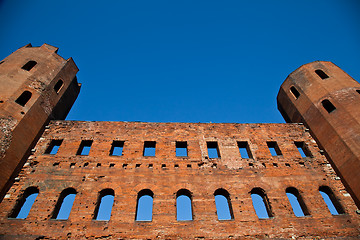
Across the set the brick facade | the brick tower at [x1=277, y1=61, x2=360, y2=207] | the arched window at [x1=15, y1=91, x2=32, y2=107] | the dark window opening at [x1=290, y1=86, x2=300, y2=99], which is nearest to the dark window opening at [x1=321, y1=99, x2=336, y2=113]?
the brick tower at [x1=277, y1=61, x2=360, y2=207]

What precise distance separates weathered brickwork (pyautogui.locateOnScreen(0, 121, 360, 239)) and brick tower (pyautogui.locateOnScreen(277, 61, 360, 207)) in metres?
0.63

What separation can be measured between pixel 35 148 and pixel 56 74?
17.2 ft

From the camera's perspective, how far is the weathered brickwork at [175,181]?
336 inches

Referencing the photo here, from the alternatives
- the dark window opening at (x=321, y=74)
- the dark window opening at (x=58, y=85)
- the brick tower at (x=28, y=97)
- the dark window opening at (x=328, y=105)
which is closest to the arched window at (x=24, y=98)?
the brick tower at (x=28, y=97)

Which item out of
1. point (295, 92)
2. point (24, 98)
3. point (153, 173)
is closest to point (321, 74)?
point (295, 92)

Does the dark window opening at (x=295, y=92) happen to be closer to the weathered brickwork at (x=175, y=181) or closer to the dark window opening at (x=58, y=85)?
the weathered brickwork at (x=175, y=181)

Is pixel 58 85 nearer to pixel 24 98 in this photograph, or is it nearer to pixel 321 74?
pixel 24 98

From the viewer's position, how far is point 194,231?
28.0ft

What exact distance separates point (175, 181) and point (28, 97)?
9.27 m

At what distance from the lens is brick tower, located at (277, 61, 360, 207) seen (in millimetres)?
10352

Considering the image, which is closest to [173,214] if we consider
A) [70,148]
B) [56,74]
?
[70,148]

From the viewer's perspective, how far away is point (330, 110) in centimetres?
1265

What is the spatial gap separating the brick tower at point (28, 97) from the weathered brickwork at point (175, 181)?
0.63 metres

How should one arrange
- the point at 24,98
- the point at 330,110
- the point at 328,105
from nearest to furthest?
1. the point at 24,98
2. the point at 330,110
3. the point at 328,105
